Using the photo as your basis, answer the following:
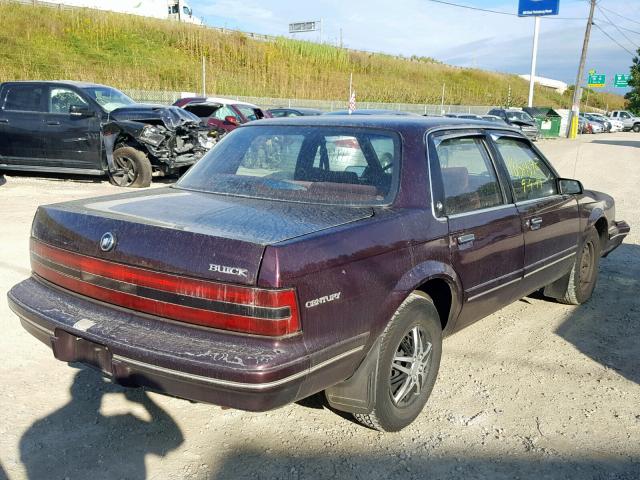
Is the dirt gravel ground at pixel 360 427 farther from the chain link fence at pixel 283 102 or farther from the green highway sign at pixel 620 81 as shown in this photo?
the green highway sign at pixel 620 81

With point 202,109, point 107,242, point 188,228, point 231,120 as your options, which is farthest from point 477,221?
point 202,109

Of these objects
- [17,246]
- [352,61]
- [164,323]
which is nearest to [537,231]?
[164,323]

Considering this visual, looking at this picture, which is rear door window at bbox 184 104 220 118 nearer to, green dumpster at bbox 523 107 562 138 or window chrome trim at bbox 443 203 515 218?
window chrome trim at bbox 443 203 515 218

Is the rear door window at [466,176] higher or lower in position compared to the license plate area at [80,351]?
higher

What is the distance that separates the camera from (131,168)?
10.7m

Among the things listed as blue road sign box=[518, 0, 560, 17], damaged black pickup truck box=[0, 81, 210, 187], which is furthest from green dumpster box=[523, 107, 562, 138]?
damaged black pickup truck box=[0, 81, 210, 187]

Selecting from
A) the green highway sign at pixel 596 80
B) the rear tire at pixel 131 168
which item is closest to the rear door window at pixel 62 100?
the rear tire at pixel 131 168

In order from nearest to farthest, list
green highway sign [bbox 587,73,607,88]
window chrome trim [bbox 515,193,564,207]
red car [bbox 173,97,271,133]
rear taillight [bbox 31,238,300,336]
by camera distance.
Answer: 1. rear taillight [bbox 31,238,300,336]
2. window chrome trim [bbox 515,193,564,207]
3. red car [bbox 173,97,271,133]
4. green highway sign [bbox 587,73,607,88]

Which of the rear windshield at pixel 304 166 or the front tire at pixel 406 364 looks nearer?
the front tire at pixel 406 364

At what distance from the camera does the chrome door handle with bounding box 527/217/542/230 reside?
4.05 metres

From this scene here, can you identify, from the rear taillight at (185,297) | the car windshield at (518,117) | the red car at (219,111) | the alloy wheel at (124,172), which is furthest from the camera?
→ the car windshield at (518,117)

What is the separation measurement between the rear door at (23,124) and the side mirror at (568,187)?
956cm

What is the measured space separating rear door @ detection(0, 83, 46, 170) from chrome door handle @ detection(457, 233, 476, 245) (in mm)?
9807

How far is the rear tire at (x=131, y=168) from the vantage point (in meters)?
10.5
